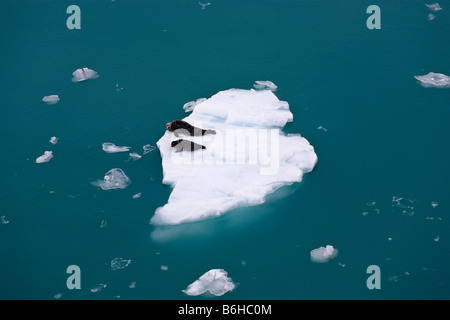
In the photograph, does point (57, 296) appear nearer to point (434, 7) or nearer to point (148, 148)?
point (148, 148)

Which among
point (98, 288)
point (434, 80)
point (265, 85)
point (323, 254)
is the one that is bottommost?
point (98, 288)

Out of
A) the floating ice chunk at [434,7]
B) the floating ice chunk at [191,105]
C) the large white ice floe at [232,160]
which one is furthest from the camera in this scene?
the floating ice chunk at [434,7]

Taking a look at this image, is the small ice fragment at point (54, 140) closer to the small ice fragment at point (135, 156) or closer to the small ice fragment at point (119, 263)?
the small ice fragment at point (135, 156)

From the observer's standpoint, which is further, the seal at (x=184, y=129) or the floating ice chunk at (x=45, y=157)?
the seal at (x=184, y=129)

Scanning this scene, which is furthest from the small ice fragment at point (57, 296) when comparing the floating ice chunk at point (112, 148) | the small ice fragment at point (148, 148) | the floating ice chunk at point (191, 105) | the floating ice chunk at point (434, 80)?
the floating ice chunk at point (434, 80)

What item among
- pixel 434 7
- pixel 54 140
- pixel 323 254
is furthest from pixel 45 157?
pixel 434 7

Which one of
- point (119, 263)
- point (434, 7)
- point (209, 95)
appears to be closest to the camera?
point (119, 263)

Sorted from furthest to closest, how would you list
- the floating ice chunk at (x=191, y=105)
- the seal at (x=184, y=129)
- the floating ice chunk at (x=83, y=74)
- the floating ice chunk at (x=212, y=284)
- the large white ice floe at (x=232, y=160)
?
the floating ice chunk at (x=83, y=74)
the floating ice chunk at (x=191, y=105)
the seal at (x=184, y=129)
the large white ice floe at (x=232, y=160)
the floating ice chunk at (x=212, y=284)

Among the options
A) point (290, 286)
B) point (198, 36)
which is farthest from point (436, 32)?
point (290, 286)

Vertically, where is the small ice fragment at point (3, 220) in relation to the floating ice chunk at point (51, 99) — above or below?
below
